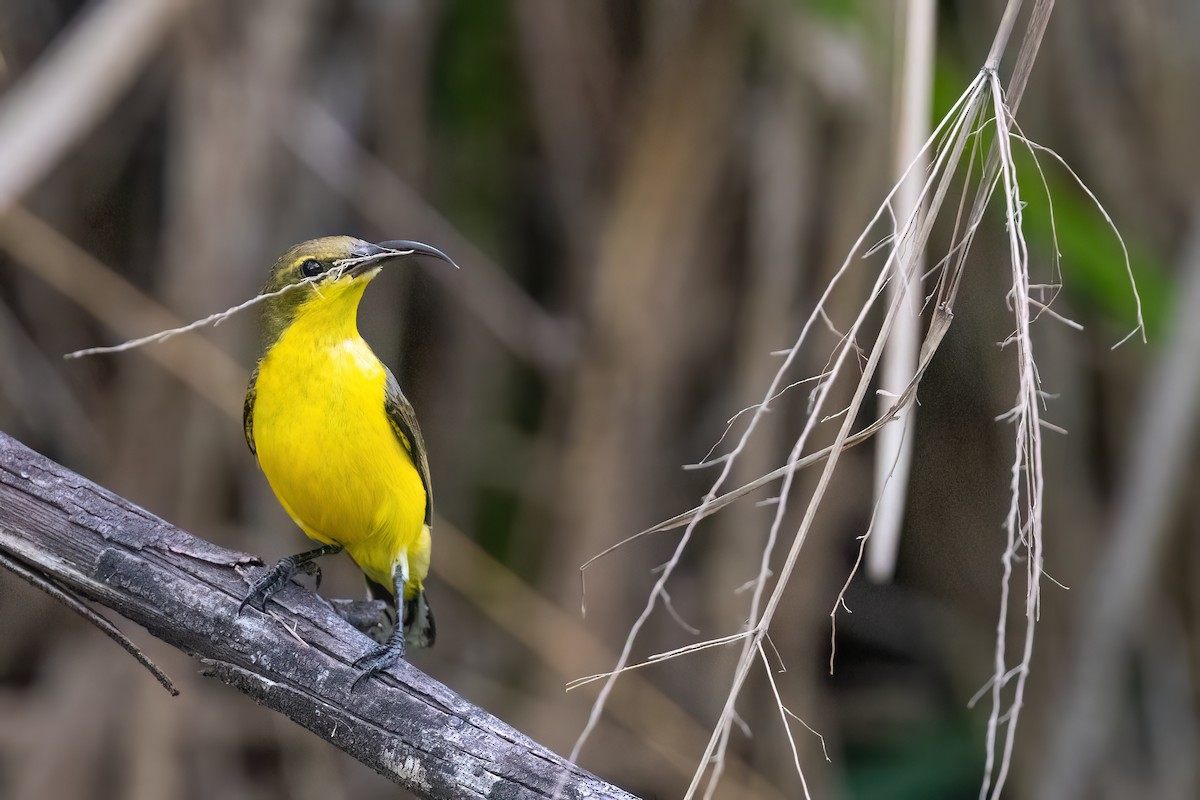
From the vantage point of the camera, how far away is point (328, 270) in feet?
8.43

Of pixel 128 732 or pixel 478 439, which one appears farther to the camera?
pixel 478 439

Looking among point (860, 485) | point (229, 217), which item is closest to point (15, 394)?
point (229, 217)

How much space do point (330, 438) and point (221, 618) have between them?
2.36 feet

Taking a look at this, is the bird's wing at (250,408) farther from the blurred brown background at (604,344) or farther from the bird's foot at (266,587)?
the blurred brown background at (604,344)

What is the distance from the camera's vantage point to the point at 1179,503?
3859 millimetres

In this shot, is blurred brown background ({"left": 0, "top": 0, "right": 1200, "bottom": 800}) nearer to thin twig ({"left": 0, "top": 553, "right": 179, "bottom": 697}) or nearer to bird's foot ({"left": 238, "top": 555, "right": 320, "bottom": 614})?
bird's foot ({"left": 238, "top": 555, "right": 320, "bottom": 614})

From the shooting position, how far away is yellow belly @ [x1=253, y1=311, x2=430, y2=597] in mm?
2582

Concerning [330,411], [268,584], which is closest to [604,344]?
[330,411]

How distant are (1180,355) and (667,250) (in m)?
1.53

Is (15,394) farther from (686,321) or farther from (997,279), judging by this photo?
(997,279)

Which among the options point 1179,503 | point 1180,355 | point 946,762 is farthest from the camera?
point 946,762

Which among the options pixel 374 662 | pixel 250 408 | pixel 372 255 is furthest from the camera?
pixel 250 408

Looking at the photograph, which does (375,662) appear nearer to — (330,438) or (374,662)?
(374,662)

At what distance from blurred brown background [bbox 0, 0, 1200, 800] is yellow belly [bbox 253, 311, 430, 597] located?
34.0 inches
